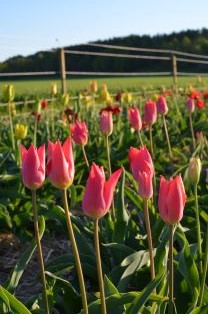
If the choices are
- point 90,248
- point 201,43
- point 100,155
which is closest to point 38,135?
point 100,155

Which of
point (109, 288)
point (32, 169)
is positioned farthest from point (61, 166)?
point (109, 288)

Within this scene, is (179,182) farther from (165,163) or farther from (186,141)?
(186,141)

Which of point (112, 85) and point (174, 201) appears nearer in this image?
point (174, 201)

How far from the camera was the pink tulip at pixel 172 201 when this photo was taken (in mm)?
1175

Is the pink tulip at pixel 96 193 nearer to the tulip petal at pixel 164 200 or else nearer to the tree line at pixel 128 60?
the tulip petal at pixel 164 200

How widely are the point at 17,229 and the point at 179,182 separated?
207 centimetres

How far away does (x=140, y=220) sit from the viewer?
8.48 ft

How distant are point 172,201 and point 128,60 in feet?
127

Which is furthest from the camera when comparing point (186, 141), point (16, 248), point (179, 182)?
point (186, 141)

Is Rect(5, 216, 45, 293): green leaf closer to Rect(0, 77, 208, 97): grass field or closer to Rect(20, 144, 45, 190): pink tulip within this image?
Rect(20, 144, 45, 190): pink tulip

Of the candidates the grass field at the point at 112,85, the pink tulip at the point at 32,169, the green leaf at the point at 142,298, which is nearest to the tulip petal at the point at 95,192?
the pink tulip at the point at 32,169

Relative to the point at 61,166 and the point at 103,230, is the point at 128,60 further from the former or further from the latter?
the point at 61,166

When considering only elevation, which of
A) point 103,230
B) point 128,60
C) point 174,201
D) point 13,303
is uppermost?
point 128,60

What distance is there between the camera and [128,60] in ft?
129
